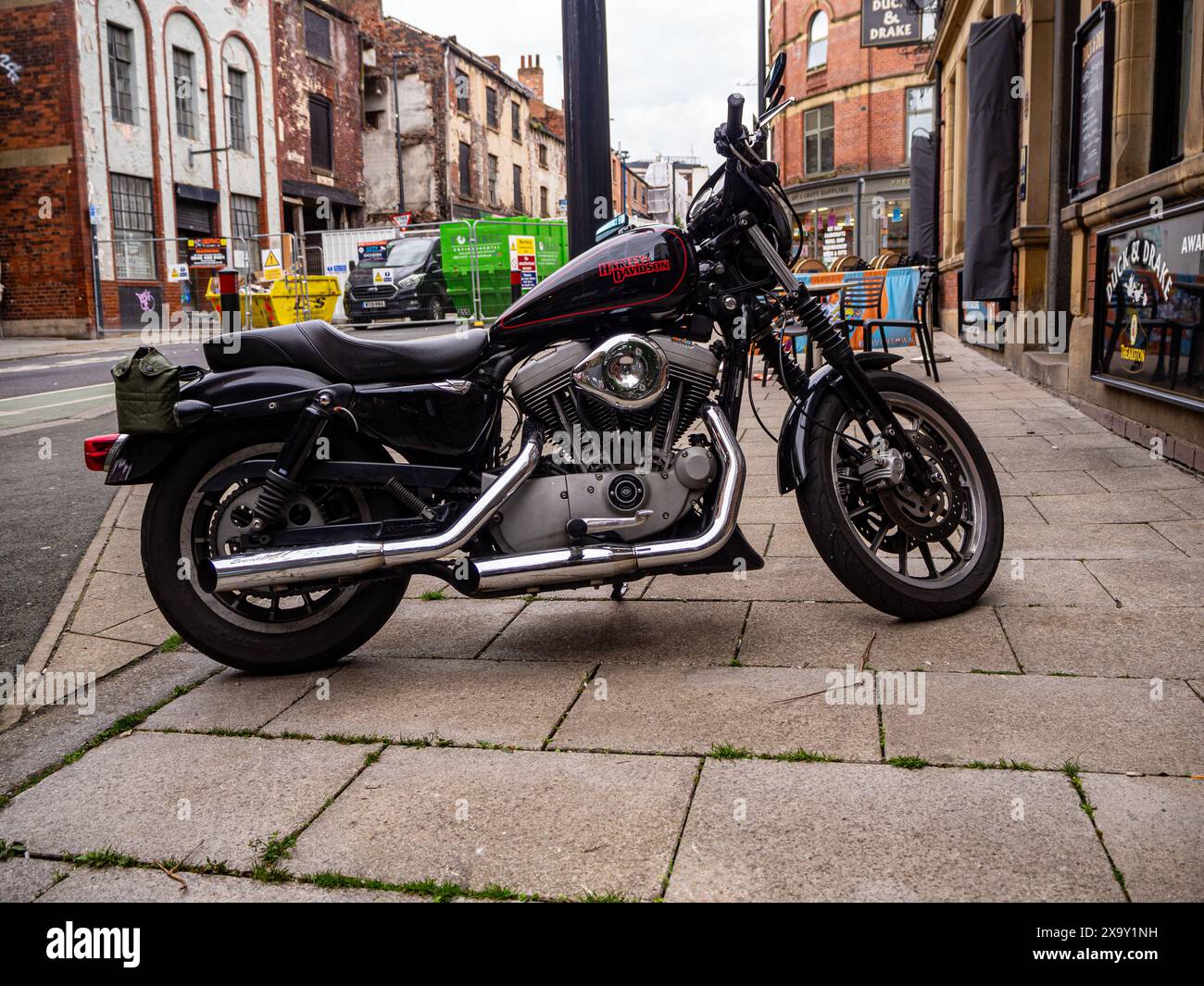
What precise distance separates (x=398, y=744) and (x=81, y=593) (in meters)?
2.15

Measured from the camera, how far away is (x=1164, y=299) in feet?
19.2

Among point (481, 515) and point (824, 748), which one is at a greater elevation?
point (481, 515)

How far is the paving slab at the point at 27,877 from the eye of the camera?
6.91 feet

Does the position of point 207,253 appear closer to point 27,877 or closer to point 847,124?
point 847,124

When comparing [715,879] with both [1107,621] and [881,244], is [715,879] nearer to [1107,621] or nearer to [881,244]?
[1107,621]

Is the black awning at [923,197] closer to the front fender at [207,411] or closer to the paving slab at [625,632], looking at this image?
the paving slab at [625,632]

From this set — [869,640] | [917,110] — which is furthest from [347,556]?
[917,110]

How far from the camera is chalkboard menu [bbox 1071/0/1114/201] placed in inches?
289

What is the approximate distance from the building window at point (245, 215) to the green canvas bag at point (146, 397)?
91.6ft

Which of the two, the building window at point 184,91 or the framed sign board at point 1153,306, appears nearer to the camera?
the framed sign board at point 1153,306

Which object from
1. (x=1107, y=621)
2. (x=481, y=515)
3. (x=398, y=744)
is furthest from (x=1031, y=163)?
(x=398, y=744)

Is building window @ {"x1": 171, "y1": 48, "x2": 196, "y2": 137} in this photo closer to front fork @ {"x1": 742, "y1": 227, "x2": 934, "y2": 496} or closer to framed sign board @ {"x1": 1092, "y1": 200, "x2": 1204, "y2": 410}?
framed sign board @ {"x1": 1092, "y1": 200, "x2": 1204, "y2": 410}

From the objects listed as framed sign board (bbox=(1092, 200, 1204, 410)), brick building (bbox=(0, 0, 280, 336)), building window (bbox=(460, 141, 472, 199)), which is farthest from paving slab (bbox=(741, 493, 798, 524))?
building window (bbox=(460, 141, 472, 199))

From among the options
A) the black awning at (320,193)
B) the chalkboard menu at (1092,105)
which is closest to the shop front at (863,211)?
the black awning at (320,193)
